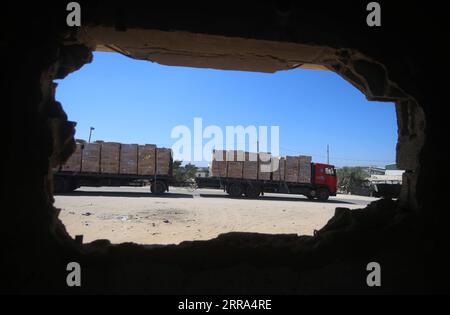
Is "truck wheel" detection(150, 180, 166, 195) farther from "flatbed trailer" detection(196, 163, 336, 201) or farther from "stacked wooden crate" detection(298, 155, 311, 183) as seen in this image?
"stacked wooden crate" detection(298, 155, 311, 183)

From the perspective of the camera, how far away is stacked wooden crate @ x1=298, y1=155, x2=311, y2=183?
2019 centimetres

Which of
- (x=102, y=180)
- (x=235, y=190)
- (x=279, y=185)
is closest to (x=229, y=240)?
(x=102, y=180)

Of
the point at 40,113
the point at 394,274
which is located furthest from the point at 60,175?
the point at 394,274

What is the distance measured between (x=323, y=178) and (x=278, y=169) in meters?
3.09

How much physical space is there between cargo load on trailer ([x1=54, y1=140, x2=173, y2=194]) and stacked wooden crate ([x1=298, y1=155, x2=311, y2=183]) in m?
8.20

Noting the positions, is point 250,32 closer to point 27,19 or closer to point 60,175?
point 27,19

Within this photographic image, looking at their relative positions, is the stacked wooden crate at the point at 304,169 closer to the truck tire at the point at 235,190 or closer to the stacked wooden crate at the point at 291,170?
the stacked wooden crate at the point at 291,170

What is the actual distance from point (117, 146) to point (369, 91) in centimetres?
1652

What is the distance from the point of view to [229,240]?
286cm

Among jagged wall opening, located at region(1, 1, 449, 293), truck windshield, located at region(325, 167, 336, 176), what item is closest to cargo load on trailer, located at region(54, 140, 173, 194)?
truck windshield, located at region(325, 167, 336, 176)

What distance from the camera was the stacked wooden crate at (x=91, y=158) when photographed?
1709cm

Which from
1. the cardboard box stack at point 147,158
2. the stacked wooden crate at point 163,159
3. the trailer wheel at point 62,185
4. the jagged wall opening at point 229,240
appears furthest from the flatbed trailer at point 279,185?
the jagged wall opening at point 229,240

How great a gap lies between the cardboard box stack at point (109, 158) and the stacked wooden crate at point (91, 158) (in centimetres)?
22

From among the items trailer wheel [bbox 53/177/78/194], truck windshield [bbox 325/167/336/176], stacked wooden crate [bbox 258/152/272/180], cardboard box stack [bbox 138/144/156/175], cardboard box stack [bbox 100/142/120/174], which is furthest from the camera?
truck windshield [bbox 325/167/336/176]
